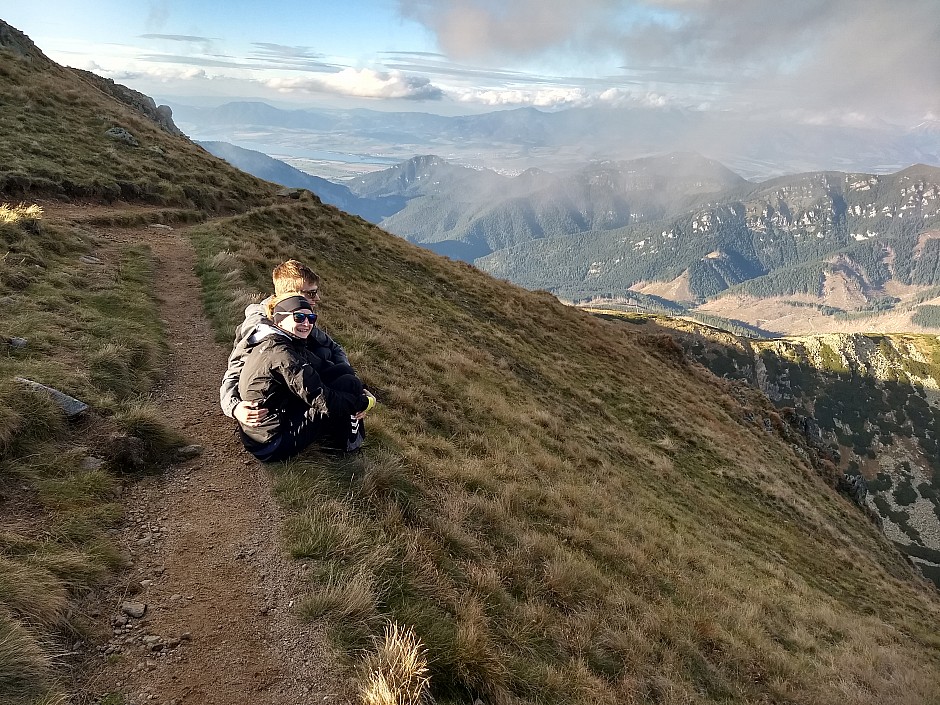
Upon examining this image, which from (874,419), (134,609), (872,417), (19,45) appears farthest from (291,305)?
(872,417)

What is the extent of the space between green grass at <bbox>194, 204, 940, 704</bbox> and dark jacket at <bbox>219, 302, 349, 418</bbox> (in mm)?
1230

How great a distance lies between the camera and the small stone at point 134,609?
15.1 ft

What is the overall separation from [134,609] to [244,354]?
3.30 metres

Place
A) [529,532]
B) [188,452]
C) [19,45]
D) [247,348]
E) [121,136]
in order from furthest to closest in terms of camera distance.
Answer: [19,45], [121,136], [529,532], [188,452], [247,348]

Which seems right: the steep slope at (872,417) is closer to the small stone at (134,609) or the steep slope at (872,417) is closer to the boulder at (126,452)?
the boulder at (126,452)

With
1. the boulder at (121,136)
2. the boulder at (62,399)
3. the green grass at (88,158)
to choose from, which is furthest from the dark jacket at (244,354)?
the boulder at (121,136)

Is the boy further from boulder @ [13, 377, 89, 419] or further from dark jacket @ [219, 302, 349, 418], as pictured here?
boulder @ [13, 377, 89, 419]

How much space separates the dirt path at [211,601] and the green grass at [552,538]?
357mm

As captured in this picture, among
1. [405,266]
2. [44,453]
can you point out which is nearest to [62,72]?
Result: [405,266]

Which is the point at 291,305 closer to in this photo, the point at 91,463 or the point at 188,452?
the point at 188,452

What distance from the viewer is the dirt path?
410 cm

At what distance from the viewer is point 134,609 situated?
15.1 feet

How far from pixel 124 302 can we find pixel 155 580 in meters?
9.92

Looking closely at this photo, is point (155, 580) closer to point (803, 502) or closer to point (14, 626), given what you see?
point (14, 626)
